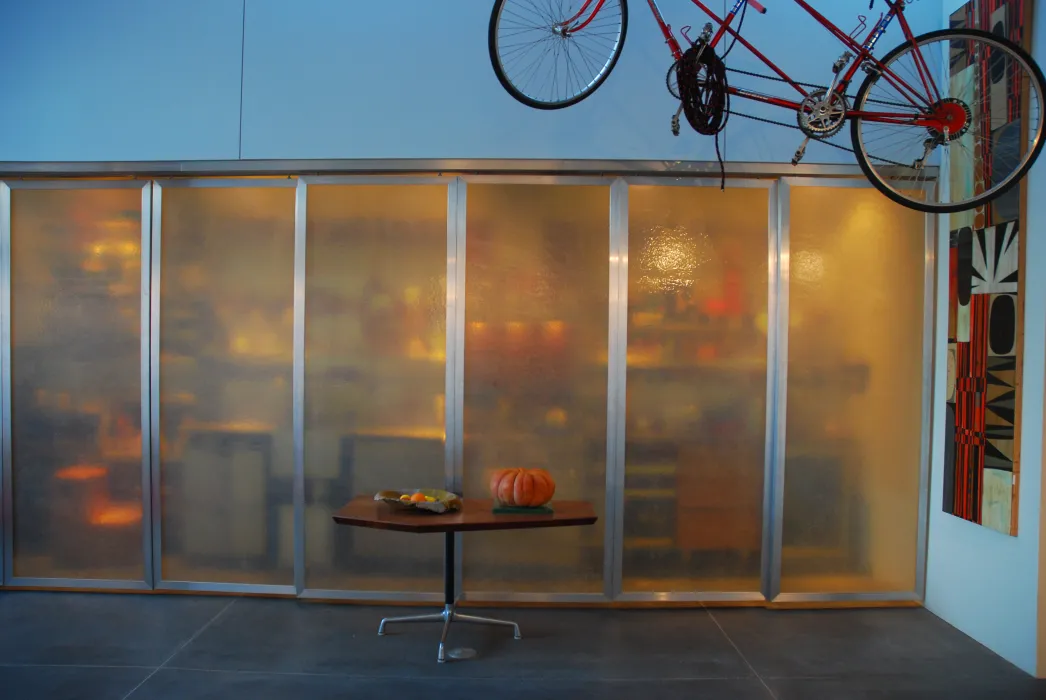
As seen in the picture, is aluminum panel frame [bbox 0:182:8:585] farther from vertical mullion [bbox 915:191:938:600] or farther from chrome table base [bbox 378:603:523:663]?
vertical mullion [bbox 915:191:938:600]

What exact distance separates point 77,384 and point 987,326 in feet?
18.7

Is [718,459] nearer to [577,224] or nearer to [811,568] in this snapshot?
[811,568]

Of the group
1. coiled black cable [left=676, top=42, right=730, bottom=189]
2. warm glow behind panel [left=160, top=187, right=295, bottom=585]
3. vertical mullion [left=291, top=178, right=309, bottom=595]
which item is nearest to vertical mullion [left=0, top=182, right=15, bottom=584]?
warm glow behind panel [left=160, top=187, right=295, bottom=585]

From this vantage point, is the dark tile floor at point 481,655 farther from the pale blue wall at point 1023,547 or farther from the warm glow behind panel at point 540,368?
the warm glow behind panel at point 540,368

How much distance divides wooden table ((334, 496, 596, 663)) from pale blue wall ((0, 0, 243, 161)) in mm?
2544

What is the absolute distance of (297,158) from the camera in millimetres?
4957

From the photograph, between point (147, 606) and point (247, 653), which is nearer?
point (247, 653)

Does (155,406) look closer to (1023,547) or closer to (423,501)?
(423,501)

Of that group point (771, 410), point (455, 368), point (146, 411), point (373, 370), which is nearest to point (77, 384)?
point (146, 411)

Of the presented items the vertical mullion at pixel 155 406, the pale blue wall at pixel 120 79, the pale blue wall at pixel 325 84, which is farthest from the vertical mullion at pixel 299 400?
the vertical mullion at pixel 155 406

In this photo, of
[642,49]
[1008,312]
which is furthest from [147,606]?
[1008,312]

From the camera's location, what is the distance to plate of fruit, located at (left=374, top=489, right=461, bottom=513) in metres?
4.20

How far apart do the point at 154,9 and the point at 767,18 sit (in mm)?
4006

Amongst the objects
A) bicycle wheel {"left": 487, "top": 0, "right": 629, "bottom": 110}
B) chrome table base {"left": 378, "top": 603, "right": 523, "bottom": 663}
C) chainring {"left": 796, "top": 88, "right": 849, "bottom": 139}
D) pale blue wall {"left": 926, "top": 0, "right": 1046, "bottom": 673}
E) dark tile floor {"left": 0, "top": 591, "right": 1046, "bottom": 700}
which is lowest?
dark tile floor {"left": 0, "top": 591, "right": 1046, "bottom": 700}
